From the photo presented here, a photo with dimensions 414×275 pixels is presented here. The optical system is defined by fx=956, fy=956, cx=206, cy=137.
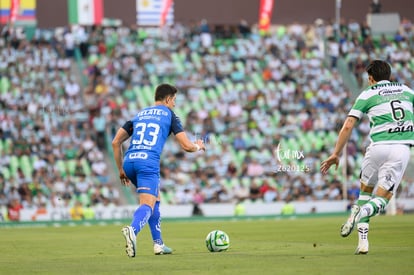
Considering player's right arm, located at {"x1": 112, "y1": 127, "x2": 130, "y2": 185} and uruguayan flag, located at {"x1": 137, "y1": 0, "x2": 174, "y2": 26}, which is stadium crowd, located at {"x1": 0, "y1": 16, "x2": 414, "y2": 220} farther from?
player's right arm, located at {"x1": 112, "y1": 127, "x2": 130, "y2": 185}

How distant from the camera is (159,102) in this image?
13.8m

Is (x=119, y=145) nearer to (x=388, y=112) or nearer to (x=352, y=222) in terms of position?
(x=352, y=222)

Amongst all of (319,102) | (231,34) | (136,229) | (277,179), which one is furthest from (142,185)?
(231,34)

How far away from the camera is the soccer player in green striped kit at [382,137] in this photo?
12383 mm

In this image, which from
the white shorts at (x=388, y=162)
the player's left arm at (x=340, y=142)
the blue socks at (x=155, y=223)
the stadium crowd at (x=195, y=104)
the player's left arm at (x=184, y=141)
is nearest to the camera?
the player's left arm at (x=340, y=142)

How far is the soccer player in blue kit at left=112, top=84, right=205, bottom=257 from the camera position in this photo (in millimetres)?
13219

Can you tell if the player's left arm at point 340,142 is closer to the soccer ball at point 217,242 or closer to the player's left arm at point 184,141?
the player's left arm at point 184,141

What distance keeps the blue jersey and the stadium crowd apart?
63.9 ft

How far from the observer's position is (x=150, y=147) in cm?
1335

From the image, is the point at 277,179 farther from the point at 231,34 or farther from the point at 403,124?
the point at 403,124

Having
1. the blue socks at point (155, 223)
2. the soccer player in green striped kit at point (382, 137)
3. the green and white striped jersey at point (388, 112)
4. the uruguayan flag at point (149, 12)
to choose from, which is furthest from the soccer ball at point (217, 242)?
the uruguayan flag at point (149, 12)

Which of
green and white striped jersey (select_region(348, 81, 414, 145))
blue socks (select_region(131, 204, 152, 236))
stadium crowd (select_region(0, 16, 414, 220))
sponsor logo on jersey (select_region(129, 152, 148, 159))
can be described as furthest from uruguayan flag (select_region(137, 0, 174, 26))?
green and white striped jersey (select_region(348, 81, 414, 145))

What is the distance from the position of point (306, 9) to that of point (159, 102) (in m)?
31.1

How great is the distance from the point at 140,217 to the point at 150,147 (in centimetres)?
109
